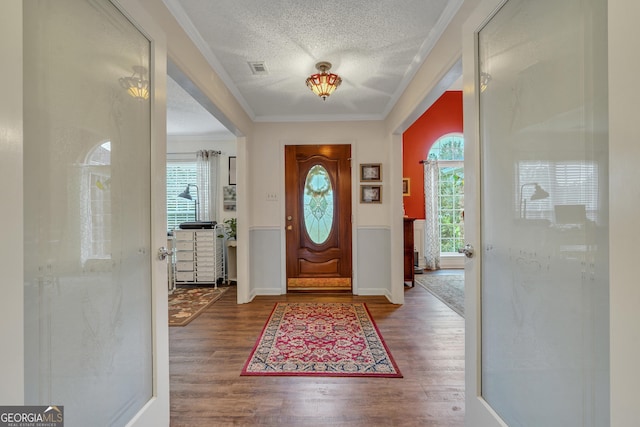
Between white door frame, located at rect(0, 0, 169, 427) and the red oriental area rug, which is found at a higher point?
white door frame, located at rect(0, 0, 169, 427)

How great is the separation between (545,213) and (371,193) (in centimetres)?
298

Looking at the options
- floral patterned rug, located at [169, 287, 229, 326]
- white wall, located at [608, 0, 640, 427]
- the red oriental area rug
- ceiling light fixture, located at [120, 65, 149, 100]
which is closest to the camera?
white wall, located at [608, 0, 640, 427]

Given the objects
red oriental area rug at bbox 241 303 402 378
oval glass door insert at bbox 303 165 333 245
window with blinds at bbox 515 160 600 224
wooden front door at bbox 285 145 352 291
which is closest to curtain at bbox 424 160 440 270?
wooden front door at bbox 285 145 352 291

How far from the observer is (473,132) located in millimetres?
1308

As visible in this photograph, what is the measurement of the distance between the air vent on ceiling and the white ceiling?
0.04 m

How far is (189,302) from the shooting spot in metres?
3.61

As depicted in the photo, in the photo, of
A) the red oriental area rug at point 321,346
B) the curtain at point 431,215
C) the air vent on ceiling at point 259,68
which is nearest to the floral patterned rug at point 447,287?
the curtain at point 431,215

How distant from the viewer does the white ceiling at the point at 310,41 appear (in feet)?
5.90

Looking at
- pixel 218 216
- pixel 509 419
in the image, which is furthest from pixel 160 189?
pixel 218 216

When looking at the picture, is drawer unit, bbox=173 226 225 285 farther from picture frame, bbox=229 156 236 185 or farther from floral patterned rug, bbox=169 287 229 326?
picture frame, bbox=229 156 236 185

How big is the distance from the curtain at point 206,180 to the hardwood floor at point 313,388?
2.53m

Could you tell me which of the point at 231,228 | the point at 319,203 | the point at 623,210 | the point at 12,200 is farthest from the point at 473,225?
the point at 231,228

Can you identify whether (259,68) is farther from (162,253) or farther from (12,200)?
(12,200)

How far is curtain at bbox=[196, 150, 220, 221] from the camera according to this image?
4.89m
